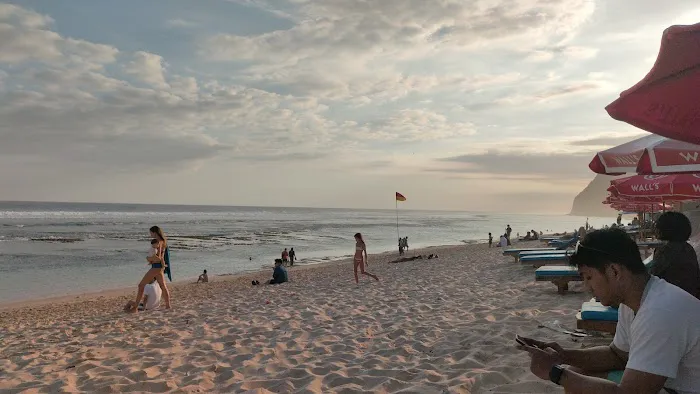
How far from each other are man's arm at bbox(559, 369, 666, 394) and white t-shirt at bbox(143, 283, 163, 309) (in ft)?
28.1

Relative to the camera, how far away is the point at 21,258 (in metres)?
23.7

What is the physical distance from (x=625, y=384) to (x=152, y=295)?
8919 millimetres

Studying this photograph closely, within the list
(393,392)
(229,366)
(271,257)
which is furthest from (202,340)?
(271,257)

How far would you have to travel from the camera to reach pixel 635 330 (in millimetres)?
1939

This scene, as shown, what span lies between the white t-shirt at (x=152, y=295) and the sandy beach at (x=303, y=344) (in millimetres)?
418

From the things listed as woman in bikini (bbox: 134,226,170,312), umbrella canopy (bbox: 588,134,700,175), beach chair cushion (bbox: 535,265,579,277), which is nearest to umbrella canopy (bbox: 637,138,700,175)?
umbrella canopy (bbox: 588,134,700,175)

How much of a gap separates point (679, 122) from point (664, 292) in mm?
1387

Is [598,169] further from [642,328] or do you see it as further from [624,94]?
[642,328]

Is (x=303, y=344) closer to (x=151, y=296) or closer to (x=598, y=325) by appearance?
(x=598, y=325)

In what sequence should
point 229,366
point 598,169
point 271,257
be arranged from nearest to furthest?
point 229,366
point 598,169
point 271,257

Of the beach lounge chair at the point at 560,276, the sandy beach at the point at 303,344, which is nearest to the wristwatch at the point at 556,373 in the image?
the sandy beach at the point at 303,344

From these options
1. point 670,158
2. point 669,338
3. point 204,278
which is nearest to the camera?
point 669,338

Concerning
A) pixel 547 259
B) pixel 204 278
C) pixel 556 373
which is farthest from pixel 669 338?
pixel 204 278

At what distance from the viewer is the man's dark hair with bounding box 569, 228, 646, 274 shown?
2.08m
